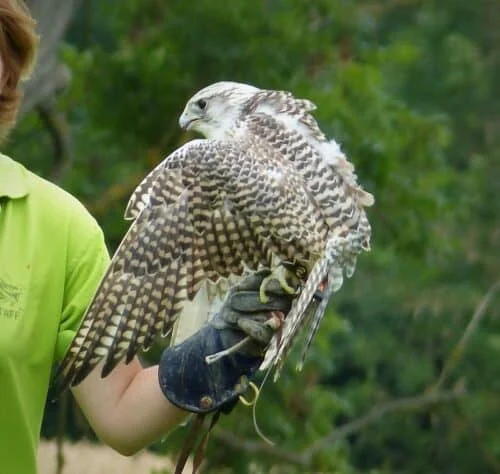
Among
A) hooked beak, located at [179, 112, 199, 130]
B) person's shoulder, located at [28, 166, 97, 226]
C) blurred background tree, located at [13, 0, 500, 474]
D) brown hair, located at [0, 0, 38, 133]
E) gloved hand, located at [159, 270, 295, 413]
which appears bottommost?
blurred background tree, located at [13, 0, 500, 474]

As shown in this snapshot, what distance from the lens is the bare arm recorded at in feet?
10.0

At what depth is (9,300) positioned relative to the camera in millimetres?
2975

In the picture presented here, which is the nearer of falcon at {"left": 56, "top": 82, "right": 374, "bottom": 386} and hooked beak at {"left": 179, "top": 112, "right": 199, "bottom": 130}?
falcon at {"left": 56, "top": 82, "right": 374, "bottom": 386}

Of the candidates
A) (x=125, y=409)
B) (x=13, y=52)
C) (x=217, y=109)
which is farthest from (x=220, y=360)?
(x=217, y=109)

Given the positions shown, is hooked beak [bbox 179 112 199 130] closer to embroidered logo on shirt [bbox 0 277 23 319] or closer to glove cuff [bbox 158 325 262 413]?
glove cuff [bbox 158 325 262 413]

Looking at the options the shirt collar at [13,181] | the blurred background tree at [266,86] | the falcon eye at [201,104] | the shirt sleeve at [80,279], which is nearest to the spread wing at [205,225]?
the shirt sleeve at [80,279]

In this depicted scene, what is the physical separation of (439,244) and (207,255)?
22.9ft

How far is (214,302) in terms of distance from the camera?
3529 mm

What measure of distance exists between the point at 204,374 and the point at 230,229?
0.51 meters

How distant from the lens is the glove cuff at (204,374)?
3.04 metres

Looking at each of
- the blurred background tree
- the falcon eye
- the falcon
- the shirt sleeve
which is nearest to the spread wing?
the falcon

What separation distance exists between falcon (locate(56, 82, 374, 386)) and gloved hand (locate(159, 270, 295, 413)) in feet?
0.45

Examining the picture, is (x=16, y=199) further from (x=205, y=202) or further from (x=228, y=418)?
(x=228, y=418)

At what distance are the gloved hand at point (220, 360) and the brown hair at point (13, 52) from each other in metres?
0.56
